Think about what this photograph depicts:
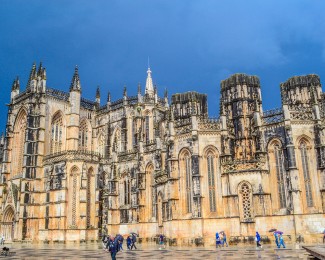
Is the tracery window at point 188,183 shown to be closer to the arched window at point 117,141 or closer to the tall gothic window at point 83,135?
the arched window at point 117,141

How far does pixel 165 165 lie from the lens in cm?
4381

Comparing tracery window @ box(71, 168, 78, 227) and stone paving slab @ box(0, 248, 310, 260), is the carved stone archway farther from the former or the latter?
stone paving slab @ box(0, 248, 310, 260)

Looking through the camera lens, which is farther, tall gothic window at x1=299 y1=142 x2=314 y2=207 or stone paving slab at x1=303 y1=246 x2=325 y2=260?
tall gothic window at x1=299 y1=142 x2=314 y2=207

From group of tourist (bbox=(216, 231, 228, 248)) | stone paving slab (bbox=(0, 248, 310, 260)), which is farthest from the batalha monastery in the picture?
stone paving slab (bbox=(0, 248, 310, 260))

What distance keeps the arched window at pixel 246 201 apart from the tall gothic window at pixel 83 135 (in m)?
35.5

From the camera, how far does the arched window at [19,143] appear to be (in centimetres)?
5970

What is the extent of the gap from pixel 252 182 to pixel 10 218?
38.3 m

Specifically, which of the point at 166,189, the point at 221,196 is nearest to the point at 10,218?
the point at 166,189

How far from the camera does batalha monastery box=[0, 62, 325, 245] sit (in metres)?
34.5

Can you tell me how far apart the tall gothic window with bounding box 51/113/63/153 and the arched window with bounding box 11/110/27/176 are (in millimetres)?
5074

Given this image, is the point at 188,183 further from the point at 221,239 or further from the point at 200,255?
the point at 200,255

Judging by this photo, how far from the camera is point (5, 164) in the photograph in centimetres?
6006

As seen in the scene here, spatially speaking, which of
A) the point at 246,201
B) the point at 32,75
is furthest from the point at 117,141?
the point at 246,201

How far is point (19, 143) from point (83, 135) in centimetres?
1044
